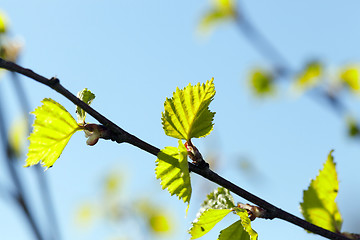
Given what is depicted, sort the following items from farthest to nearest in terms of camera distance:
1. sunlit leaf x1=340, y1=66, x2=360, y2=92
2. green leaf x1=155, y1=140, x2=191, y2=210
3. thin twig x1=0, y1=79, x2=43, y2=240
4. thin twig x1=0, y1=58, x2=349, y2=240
→ 1. sunlit leaf x1=340, y1=66, x2=360, y2=92
2. thin twig x1=0, y1=79, x2=43, y2=240
3. green leaf x1=155, y1=140, x2=191, y2=210
4. thin twig x1=0, y1=58, x2=349, y2=240

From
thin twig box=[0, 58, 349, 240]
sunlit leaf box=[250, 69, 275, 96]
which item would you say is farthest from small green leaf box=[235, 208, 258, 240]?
sunlit leaf box=[250, 69, 275, 96]

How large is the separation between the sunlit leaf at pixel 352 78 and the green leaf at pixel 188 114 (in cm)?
188

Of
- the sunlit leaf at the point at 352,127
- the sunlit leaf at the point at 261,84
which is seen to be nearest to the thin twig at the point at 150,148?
the sunlit leaf at the point at 352,127

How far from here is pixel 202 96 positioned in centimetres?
76

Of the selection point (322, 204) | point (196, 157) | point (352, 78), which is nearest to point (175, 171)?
point (196, 157)

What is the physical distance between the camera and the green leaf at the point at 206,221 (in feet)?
2.50

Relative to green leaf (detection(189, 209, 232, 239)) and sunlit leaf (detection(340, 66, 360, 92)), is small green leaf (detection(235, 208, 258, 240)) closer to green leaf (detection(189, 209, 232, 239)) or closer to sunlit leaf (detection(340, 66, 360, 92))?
green leaf (detection(189, 209, 232, 239))

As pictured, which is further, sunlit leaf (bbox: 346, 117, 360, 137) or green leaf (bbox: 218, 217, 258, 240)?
sunlit leaf (bbox: 346, 117, 360, 137)

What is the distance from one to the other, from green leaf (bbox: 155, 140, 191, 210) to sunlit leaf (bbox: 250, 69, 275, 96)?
208cm

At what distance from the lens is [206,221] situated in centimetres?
77

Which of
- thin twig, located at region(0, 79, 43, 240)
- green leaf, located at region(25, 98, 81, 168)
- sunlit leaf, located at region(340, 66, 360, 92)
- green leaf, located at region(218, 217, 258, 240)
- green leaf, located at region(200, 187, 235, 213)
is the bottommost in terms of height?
green leaf, located at region(218, 217, 258, 240)

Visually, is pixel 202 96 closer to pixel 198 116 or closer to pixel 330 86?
pixel 198 116

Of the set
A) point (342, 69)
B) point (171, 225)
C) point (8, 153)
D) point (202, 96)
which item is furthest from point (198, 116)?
point (342, 69)

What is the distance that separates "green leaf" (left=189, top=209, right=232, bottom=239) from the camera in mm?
761
